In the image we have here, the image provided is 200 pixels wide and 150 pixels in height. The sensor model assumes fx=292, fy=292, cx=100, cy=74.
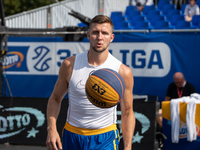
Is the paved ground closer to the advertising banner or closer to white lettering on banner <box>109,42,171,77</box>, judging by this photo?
the advertising banner

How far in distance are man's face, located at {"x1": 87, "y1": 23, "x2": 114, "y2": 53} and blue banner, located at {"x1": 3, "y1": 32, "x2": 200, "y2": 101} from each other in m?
5.87

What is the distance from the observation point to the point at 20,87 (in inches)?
375

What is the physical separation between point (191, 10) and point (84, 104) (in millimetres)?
10472

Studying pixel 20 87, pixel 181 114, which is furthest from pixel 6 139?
pixel 181 114

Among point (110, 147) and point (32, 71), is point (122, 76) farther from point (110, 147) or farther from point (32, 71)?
point (32, 71)

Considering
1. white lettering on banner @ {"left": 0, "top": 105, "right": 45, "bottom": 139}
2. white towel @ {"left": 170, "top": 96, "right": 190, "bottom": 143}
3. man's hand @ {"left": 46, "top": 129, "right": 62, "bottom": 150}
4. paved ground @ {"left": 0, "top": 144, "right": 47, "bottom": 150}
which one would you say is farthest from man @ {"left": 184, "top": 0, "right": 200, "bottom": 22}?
man's hand @ {"left": 46, "top": 129, "right": 62, "bottom": 150}

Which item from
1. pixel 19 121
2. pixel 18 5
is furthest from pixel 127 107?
pixel 18 5

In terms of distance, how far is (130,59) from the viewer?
8.84 meters

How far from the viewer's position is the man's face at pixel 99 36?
2.73 m

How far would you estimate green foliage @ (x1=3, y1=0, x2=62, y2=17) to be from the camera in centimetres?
2933

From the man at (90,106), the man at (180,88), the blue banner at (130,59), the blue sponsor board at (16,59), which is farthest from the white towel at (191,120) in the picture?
the blue sponsor board at (16,59)

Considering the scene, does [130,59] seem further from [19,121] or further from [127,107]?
[127,107]

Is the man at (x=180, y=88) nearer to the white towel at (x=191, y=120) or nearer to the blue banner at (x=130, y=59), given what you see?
the blue banner at (x=130, y=59)

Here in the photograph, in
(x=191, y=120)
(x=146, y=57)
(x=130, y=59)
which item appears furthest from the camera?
(x=130, y=59)
